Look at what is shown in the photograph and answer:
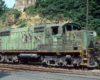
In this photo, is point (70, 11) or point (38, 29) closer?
point (38, 29)

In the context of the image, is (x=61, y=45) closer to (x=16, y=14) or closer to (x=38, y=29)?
(x=38, y=29)

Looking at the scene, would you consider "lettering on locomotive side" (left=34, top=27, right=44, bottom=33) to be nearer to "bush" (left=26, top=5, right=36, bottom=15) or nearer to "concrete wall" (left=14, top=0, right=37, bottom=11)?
"bush" (left=26, top=5, right=36, bottom=15)

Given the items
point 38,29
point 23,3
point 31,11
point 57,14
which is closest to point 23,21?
point 31,11

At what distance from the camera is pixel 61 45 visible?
12.1 m

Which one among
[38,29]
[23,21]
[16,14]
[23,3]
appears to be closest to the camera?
[38,29]

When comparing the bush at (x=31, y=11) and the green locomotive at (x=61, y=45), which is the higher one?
the bush at (x=31, y=11)

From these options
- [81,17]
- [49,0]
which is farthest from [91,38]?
[49,0]

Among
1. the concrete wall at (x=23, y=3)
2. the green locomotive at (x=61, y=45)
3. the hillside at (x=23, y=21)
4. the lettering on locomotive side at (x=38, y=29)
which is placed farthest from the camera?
the concrete wall at (x=23, y=3)

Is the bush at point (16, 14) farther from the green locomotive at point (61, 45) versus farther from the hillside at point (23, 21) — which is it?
the green locomotive at point (61, 45)

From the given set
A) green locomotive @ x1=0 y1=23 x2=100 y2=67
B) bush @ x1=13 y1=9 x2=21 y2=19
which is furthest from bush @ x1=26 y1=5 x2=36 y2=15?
green locomotive @ x1=0 y1=23 x2=100 y2=67

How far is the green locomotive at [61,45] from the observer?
11570 mm

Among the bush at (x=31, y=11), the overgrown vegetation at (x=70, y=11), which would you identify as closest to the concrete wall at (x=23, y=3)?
the bush at (x=31, y=11)

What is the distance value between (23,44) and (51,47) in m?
3.57

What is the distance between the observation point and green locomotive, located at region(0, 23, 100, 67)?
38.0 ft
